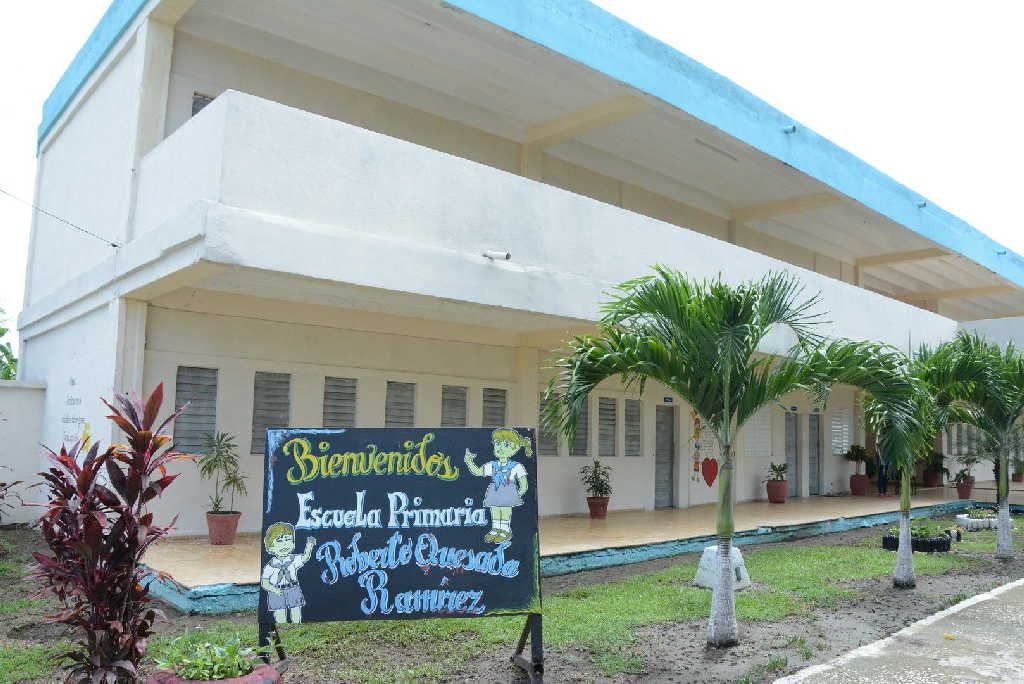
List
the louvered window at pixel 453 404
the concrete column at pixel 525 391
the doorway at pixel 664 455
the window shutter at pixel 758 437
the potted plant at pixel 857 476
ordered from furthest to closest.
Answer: the potted plant at pixel 857 476
the window shutter at pixel 758 437
the doorway at pixel 664 455
the concrete column at pixel 525 391
the louvered window at pixel 453 404

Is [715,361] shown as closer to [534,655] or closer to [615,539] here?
[534,655]

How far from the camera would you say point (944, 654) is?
21.4 feet

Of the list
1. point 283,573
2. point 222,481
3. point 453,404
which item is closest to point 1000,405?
point 453,404

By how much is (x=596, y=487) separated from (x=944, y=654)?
24.3 feet

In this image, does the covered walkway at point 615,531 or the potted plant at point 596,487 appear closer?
the covered walkway at point 615,531

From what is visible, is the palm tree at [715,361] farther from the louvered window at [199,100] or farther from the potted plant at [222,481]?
the louvered window at [199,100]

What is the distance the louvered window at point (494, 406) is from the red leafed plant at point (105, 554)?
8495 millimetres

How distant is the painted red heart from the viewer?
16.7m

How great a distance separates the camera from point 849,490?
68.6 ft

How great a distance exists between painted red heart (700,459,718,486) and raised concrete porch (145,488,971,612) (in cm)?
80

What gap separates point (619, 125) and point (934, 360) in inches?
227

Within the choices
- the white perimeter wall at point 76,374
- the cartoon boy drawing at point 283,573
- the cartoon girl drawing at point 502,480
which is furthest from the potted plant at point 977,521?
the white perimeter wall at point 76,374

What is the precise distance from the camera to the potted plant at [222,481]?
9289 mm

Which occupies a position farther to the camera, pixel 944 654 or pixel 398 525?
pixel 944 654
